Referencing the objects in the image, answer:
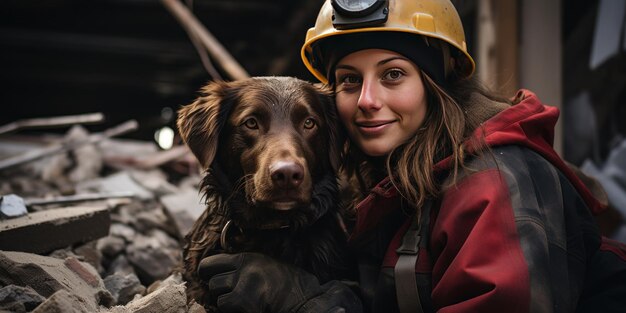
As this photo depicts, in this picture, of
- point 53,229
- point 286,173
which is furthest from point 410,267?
point 53,229

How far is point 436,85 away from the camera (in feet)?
8.41

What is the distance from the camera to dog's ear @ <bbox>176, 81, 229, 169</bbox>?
2697 millimetres

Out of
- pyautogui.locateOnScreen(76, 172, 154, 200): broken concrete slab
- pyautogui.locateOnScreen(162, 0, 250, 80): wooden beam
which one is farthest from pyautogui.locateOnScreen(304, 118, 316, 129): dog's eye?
pyautogui.locateOnScreen(162, 0, 250, 80): wooden beam

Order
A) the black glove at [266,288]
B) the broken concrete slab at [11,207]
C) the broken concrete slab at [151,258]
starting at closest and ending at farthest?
the black glove at [266,288], the broken concrete slab at [11,207], the broken concrete slab at [151,258]

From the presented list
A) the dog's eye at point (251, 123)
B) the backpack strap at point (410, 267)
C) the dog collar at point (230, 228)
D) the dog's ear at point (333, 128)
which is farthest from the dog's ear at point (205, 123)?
the backpack strap at point (410, 267)

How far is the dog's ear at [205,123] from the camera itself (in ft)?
8.85

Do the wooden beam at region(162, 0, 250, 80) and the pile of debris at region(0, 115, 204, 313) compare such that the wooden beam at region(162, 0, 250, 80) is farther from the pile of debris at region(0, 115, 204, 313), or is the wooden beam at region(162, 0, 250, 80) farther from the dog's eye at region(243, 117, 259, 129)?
the dog's eye at region(243, 117, 259, 129)

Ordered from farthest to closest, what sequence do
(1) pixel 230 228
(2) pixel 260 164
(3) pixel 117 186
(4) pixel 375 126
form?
(3) pixel 117 186
(1) pixel 230 228
(4) pixel 375 126
(2) pixel 260 164

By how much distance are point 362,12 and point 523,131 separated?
2.67 feet

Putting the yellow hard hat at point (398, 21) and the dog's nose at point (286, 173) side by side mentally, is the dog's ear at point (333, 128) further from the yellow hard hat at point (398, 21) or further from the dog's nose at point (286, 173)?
the dog's nose at point (286, 173)

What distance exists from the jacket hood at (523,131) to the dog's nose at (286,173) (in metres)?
0.54

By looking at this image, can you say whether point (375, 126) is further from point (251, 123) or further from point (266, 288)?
point (266, 288)

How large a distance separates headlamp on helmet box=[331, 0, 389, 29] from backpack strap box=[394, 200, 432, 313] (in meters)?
0.82

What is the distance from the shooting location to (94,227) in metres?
3.12
